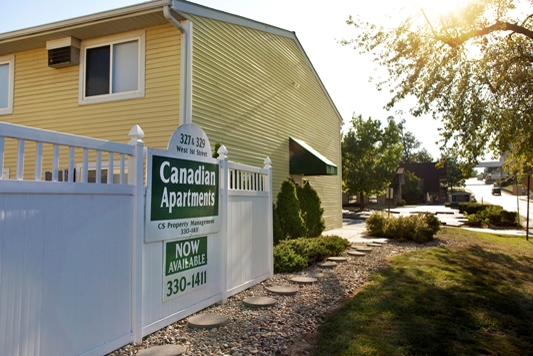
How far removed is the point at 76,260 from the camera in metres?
3.45

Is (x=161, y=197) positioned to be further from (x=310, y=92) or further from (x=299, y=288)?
(x=310, y=92)

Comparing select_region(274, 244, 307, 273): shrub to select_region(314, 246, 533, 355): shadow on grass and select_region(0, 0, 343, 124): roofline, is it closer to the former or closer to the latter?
select_region(314, 246, 533, 355): shadow on grass

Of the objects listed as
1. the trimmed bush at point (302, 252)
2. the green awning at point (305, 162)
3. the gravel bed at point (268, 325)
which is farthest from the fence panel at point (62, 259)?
the green awning at point (305, 162)

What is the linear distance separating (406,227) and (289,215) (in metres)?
4.71

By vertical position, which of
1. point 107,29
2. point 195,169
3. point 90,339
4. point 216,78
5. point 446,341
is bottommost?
point 446,341

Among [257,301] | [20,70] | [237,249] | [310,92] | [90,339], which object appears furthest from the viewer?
[310,92]

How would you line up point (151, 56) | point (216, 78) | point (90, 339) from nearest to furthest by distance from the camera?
point (90, 339) < point (151, 56) < point (216, 78)

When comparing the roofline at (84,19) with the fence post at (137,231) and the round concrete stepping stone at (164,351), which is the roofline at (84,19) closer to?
the fence post at (137,231)

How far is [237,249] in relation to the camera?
6.21m

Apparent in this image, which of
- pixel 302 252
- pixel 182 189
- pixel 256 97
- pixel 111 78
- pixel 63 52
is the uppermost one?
pixel 63 52

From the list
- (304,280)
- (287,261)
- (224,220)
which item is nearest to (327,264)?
(287,261)

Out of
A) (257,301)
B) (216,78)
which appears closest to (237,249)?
(257,301)

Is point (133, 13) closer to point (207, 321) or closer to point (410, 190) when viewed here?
point (207, 321)

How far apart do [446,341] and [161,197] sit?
3.52 m
